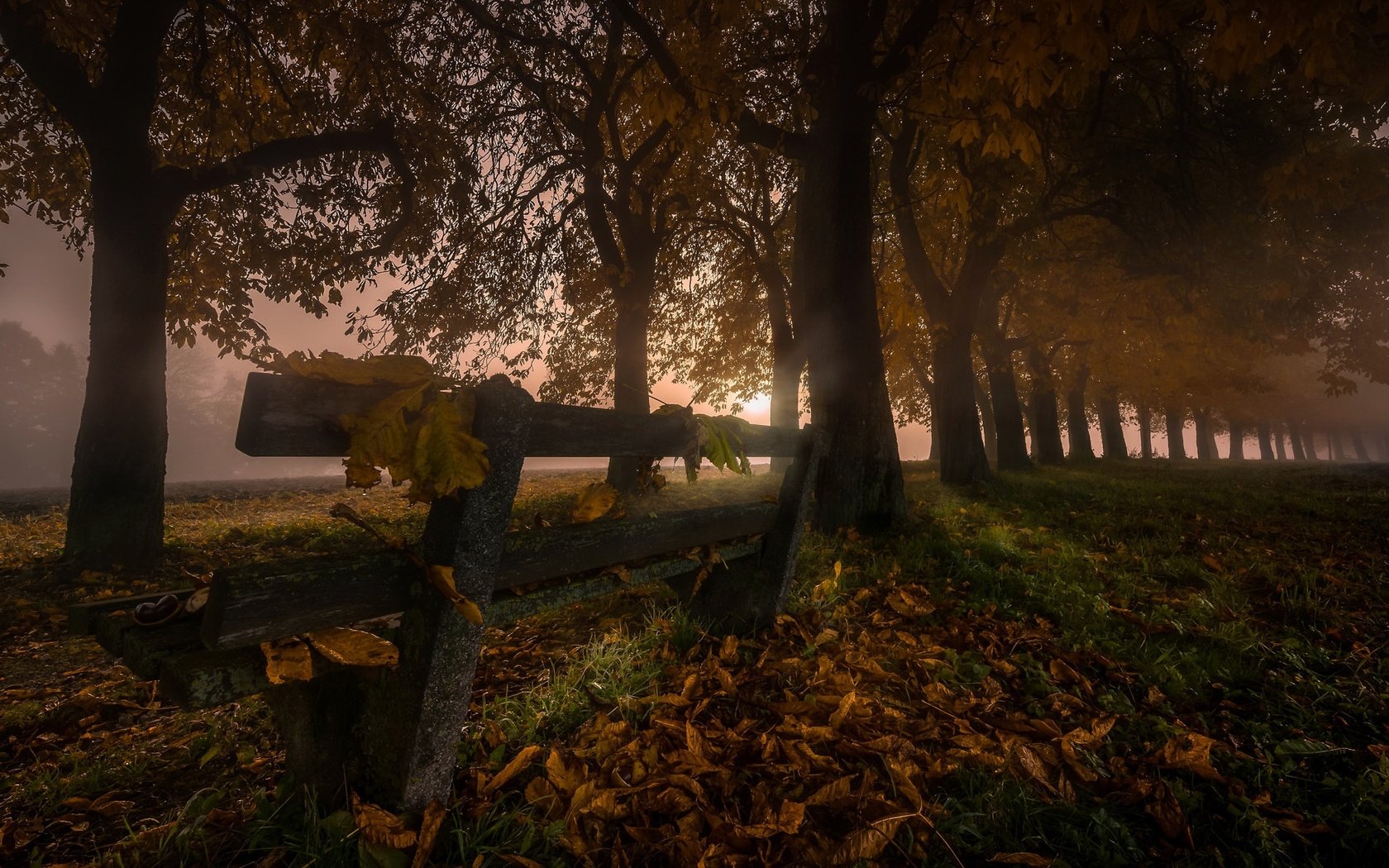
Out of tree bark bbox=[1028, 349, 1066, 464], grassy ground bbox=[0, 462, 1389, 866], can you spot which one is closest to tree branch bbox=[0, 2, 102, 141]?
grassy ground bbox=[0, 462, 1389, 866]

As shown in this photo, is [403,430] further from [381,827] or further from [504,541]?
[381,827]

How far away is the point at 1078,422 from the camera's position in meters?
18.1

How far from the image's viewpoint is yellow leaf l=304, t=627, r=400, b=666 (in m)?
1.41

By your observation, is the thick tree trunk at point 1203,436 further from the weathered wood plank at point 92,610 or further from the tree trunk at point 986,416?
the weathered wood plank at point 92,610

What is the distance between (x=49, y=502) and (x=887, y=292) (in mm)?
14465

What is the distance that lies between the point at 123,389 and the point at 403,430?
5.95 m

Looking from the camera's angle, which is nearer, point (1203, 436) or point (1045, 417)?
point (1045, 417)

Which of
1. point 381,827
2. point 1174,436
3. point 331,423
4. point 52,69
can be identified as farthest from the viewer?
point 1174,436

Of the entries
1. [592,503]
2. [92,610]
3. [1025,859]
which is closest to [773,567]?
[592,503]

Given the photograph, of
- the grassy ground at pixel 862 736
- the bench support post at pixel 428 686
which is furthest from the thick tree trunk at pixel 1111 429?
the bench support post at pixel 428 686

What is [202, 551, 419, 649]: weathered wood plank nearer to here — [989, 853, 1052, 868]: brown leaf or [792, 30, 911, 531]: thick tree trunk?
[989, 853, 1052, 868]: brown leaf

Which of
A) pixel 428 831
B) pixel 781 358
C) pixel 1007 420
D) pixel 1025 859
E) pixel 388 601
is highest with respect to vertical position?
pixel 781 358

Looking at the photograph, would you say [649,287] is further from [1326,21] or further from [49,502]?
[49,502]

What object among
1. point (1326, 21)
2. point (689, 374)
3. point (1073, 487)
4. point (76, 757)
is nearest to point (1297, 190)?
point (1326, 21)
